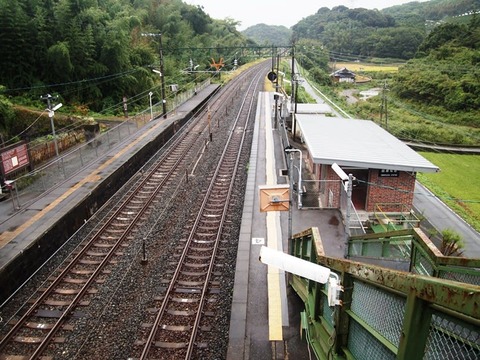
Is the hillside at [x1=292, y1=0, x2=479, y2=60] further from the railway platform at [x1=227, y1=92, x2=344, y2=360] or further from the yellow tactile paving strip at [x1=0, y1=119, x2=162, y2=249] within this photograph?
the railway platform at [x1=227, y1=92, x2=344, y2=360]

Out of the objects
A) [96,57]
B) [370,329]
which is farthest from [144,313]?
[96,57]

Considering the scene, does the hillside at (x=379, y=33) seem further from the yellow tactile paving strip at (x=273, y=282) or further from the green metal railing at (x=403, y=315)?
the green metal railing at (x=403, y=315)

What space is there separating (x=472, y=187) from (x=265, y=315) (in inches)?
799

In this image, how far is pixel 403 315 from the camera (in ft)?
8.21

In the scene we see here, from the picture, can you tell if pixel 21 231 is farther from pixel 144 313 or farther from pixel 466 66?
pixel 466 66

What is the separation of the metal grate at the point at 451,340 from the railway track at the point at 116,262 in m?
6.39

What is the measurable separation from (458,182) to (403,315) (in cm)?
2570

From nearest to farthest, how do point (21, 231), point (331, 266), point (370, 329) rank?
point (370, 329), point (331, 266), point (21, 231)

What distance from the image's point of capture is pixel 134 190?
16.5m

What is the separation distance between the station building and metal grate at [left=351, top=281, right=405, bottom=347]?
8935 millimetres

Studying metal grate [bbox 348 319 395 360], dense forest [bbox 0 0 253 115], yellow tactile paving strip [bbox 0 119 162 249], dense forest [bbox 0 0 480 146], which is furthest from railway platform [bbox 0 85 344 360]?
dense forest [bbox 0 0 253 115]

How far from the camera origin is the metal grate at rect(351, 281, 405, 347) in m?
2.61

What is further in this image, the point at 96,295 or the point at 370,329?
the point at 96,295

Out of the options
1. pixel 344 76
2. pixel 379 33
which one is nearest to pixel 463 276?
pixel 344 76
